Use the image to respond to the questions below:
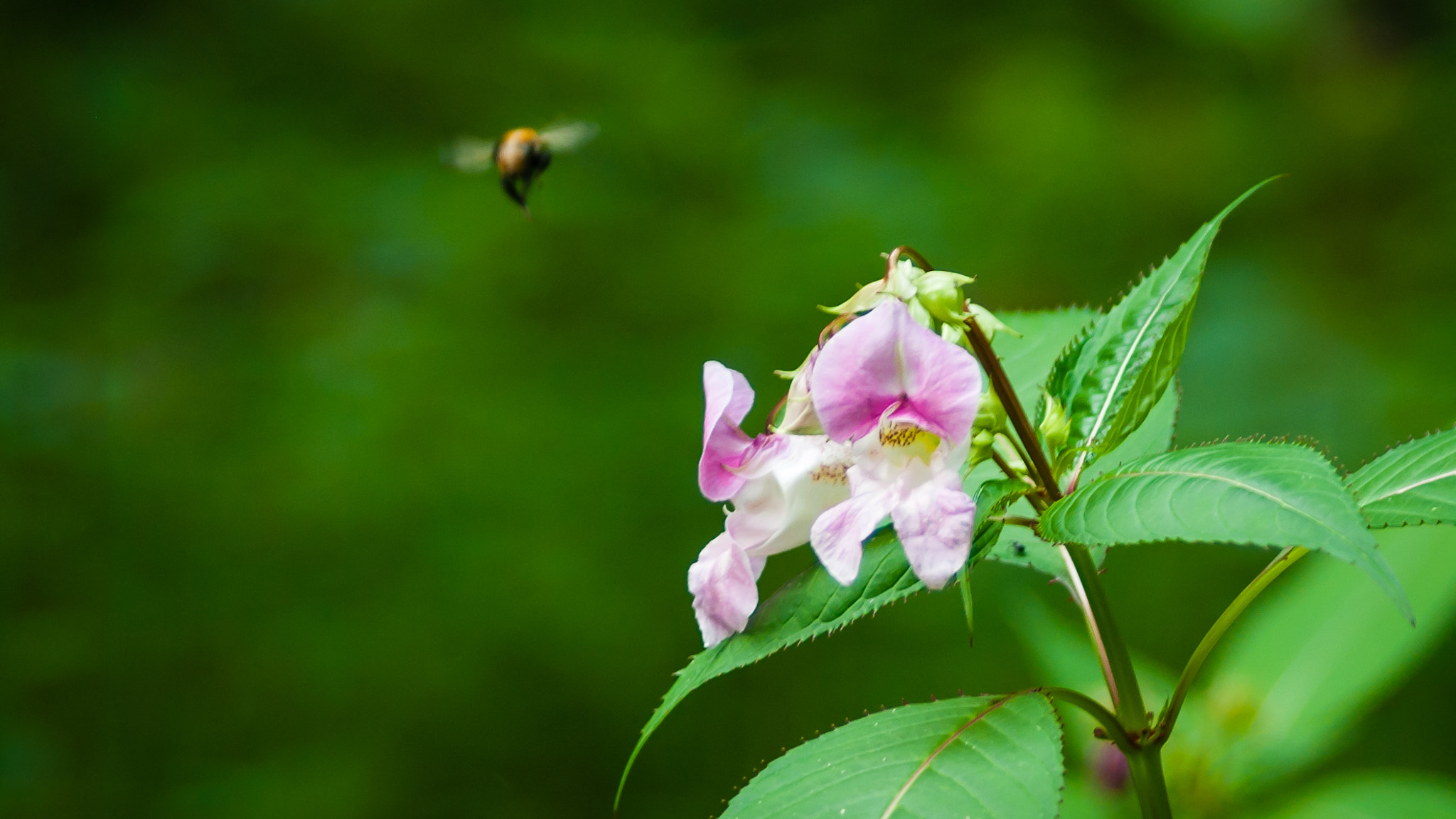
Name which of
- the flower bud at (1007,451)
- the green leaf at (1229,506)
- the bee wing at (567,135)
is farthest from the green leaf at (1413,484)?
the bee wing at (567,135)

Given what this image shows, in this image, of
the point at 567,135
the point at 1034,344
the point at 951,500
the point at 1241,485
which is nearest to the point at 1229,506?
the point at 1241,485

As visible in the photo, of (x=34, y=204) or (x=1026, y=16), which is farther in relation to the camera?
(x=1026, y=16)

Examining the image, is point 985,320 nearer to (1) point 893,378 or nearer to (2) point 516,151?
(1) point 893,378

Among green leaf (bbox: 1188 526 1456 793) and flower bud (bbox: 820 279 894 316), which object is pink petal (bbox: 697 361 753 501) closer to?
flower bud (bbox: 820 279 894 316)

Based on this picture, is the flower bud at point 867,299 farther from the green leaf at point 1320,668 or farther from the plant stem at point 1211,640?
the green leaf at point 1320,668

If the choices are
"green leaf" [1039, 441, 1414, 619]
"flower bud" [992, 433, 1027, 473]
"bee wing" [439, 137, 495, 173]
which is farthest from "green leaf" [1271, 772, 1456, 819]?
"bee wing" [439, 137, 495, 173]

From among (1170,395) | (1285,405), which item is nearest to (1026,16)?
(1285,405)

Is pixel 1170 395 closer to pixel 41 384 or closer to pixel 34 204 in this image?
pixel 41 384

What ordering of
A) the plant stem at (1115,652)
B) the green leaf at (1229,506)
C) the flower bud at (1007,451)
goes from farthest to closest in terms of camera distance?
the flower bud at (1007,451) → the plant stem at (1115,652) → the green leaf at (1229,506)
